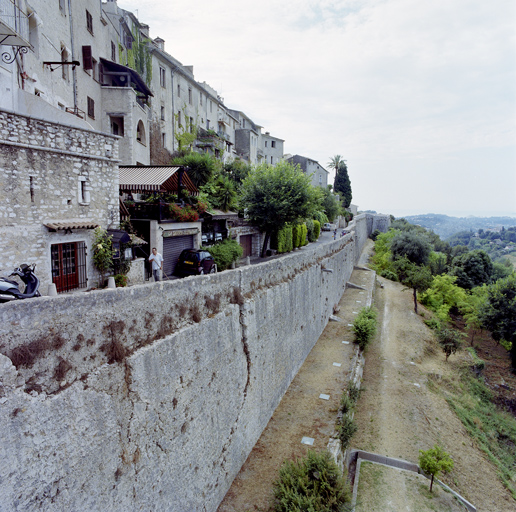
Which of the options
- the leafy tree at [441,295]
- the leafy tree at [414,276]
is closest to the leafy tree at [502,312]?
the leafy tree at [441,295]

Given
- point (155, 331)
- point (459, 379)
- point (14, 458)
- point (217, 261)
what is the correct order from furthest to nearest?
1. point (459, 379)
2. point (217, 261)
3. point (155, 331)
4. point (14, 458)

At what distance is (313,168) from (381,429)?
6423cm

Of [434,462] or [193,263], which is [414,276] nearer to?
[193,263]

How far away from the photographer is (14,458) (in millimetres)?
3570

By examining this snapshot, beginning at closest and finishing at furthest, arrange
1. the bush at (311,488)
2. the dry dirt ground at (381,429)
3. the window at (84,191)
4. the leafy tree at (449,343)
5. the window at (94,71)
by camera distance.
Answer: the bush at (311,488) < the dry dirt ground at (381,429) < the window at (84,191) < the window at (94,71) < the leafy tree at (449,343)

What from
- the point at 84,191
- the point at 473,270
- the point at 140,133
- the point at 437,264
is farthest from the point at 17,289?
the point at 473,270

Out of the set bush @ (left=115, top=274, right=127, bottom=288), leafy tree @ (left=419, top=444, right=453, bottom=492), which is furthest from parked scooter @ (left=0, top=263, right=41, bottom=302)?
leafy tree @ (left=419, top=444, right=453, bottom=492)

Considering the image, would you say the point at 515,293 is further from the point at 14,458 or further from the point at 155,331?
the point at 14,458

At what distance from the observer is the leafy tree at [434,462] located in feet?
31.1

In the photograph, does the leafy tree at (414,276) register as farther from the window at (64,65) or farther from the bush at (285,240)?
the window at (64,65)

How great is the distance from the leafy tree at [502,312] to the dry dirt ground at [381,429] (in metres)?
8.34

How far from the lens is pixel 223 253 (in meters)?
17.4

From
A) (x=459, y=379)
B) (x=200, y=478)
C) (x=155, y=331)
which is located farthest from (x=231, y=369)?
(x=459, y=379)

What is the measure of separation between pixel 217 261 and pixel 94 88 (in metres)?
12.1
